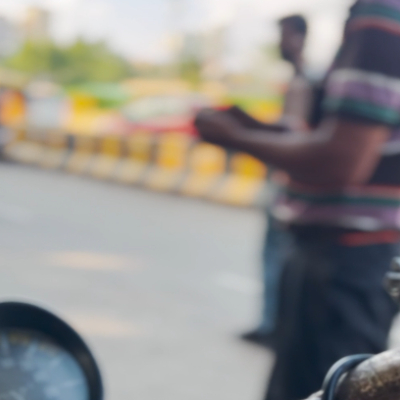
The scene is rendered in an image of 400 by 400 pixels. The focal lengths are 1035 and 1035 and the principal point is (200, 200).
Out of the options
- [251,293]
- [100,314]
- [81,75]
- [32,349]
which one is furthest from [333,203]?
[81,75]

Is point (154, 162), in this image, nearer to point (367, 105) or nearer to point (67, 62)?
point (367, 105)

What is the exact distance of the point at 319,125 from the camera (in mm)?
2266

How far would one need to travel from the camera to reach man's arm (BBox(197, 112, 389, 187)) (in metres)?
2.16

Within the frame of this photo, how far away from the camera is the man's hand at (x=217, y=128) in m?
2.28

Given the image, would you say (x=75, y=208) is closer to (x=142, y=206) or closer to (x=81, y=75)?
(x=142, y=206)

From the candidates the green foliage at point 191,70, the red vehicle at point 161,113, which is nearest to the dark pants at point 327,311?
the red vehicle at point 161,113

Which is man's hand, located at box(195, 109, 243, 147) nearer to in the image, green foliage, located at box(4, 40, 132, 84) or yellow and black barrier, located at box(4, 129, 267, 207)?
yellow and black barrier, located at box(4, 129, 267, 207)

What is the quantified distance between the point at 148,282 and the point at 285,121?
11.8ft

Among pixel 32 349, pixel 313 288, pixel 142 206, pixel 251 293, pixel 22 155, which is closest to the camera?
pixel 32 349

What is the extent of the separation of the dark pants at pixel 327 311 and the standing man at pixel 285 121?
0.14 m

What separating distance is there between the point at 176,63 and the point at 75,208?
4348 centimetres

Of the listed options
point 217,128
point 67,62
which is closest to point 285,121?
point 217,128

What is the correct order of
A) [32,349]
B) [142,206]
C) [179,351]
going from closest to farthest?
[32,349]
[179,351]
[142,206]

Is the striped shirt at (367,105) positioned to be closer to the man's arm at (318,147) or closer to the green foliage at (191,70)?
the man's arm at (318,147)
